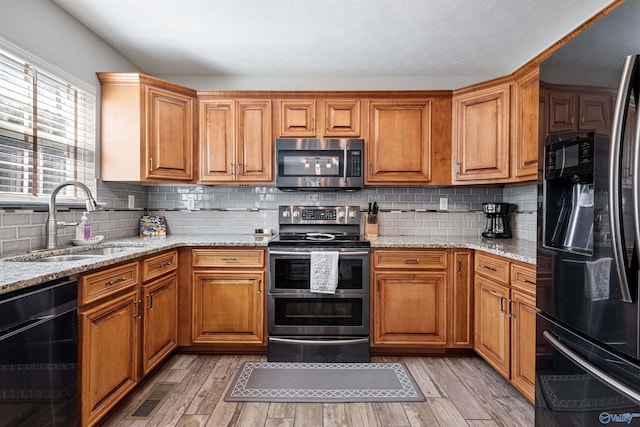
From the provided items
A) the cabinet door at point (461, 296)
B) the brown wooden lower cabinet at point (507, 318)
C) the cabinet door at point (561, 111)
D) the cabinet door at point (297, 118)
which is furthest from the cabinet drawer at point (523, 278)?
the cabinet door at point (297, 118)

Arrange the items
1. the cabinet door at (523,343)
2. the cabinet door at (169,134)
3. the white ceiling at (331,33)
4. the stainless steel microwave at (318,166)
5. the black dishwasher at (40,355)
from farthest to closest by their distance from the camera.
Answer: the stainless steel microwave at (318,166)
the cabinet door at (169,134)
the white ceiling at (331,33)
the cabinet door at (523,343)
the black dishwasher at (40,355)

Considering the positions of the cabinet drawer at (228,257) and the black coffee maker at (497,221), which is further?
the black coffee maker at (497,221)

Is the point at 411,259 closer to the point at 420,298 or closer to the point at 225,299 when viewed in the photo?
the point at 420,298

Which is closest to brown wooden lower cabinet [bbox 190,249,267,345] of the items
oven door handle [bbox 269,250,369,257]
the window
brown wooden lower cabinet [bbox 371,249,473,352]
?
oven door handle [bbox 269,250,369,257]

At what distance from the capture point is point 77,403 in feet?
5.19

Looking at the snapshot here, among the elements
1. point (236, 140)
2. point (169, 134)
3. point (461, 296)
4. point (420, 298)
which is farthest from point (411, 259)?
point (169, 134)

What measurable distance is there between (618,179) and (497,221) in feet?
7.20

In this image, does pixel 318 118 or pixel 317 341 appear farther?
pixel 318 118

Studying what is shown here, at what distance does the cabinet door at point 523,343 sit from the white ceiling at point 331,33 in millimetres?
1840

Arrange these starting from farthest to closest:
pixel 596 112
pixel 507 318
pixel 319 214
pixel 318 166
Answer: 1. pixel 319 214
2. pixel 318 166
3. pixel 507 318
4. pixel 596 112

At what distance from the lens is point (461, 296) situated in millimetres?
2711

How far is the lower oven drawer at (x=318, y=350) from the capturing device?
2629mm

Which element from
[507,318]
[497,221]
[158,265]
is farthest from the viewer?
[497,221]

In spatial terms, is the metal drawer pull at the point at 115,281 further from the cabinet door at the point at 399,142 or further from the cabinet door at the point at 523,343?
the cabinet door at the point at 523,343
